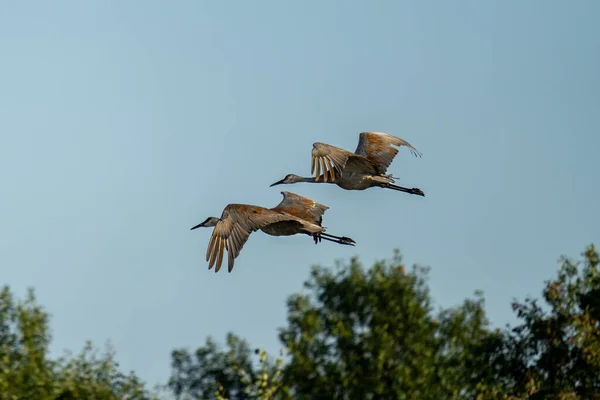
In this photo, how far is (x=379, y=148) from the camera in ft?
110

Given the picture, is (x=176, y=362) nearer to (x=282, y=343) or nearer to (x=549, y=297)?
(x=282, y=343)

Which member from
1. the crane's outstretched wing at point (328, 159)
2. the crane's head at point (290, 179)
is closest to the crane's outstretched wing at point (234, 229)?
the crane's outstretched wing at point (328, 159)

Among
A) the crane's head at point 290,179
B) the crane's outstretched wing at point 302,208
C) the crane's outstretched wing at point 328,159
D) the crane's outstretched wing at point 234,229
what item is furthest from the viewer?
the crane's head at point 290,179

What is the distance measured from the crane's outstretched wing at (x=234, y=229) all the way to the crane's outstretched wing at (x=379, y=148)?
9.22 feet

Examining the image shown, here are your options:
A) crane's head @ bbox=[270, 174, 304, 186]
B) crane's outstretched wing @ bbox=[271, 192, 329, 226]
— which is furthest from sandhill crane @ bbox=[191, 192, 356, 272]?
crane's head @ bbox=[270, 174, 304, 186]

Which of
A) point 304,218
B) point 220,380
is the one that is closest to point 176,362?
point 220,380

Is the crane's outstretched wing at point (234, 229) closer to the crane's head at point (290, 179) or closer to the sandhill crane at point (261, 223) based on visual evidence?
the sandhill crane at point (261, 223)

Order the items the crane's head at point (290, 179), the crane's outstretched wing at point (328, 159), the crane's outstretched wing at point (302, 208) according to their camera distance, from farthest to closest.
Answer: the crane's head at point (290, 179)
the crane's outstretched wing at point (302, 208)
the crane's outstretched wing at point (328, 159)

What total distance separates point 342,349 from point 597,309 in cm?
556

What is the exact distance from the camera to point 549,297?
36.3m

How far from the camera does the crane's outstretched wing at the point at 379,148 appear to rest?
33.3 meters

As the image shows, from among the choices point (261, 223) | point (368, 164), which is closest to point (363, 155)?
point (368, 164)

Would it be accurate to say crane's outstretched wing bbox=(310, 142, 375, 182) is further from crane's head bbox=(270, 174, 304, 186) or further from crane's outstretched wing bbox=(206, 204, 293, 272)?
crane's head bbox=(270, 174, 304, 186)

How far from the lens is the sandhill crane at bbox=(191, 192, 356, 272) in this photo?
30.3m
